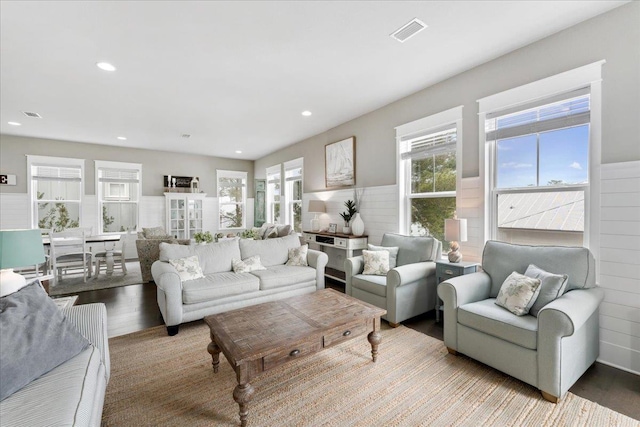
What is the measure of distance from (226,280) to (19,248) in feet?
5.68

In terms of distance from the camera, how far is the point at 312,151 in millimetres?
6133

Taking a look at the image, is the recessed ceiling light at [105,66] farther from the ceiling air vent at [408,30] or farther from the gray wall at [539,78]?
the gray wall at [539,78]

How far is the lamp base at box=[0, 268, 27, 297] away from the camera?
1797mm

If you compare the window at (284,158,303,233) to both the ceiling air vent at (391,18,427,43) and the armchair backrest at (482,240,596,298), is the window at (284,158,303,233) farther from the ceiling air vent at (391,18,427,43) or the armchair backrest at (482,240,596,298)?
the armchair backrest at (482,240,596,298)

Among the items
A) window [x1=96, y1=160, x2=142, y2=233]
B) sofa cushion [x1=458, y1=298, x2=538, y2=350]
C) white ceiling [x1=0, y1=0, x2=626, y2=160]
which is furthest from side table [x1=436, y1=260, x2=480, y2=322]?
window [x1=96, y1=160, x2=142, y2=233]

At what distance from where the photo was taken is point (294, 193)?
7.02 meters

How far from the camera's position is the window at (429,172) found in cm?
359

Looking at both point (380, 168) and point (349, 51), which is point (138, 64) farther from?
point (380, 168)

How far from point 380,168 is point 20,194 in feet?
24.4

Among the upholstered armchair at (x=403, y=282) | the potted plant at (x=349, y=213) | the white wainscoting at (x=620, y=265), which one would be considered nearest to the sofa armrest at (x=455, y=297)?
the upholstered armchair at (x=403, y=282)

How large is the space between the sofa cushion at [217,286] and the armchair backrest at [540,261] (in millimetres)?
2550

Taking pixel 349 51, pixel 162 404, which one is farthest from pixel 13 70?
pixel 162 404

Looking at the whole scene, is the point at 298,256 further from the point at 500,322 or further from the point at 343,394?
the point at 500,322

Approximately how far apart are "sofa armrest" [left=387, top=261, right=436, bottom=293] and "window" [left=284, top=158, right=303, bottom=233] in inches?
154
